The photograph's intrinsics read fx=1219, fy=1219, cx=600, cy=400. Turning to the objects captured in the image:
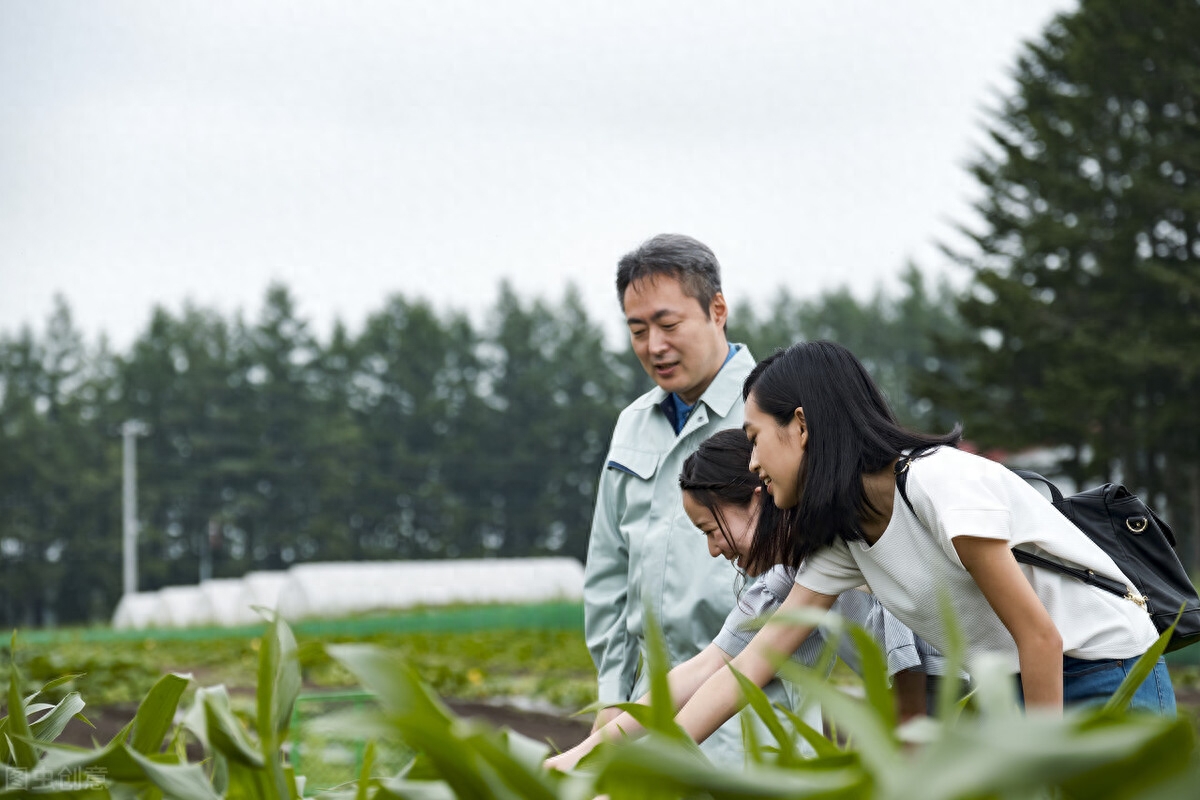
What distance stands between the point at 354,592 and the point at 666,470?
2042cm

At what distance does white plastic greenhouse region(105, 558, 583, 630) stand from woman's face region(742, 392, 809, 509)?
20113mm

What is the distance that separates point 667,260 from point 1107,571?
1199mm

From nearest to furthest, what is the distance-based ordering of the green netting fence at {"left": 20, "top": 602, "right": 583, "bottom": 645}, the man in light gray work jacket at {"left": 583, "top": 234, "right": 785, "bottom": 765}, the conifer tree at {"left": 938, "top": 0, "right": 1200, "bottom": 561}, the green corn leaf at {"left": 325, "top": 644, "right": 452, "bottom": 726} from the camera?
the green corn leaf at {"left": 325, "top": 644, "right": 452, "bottom": 726}, the man in light gray work jacket at {"left": 583, "top": 234, "right": 785, "bottom": 765}, the green netting fence at {"left": 20, "top": 602, "right": 583, "bottom": 645}, the conifer tree at {"left": 938, "top": 0, "right": 1200, "bottom": 561}

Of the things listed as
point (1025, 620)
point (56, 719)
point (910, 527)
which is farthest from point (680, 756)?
point (910, 527)

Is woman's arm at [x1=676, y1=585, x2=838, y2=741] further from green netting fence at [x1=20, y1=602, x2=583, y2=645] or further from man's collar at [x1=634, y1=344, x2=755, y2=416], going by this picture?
green netting fence at [x1=20, y1=602, x2=583, y2=645]

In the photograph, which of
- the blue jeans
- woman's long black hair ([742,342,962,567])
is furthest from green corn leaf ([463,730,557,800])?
the blue jeans

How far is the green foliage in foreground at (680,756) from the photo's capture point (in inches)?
18.8

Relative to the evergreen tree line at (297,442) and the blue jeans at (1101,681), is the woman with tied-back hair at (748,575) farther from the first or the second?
the evergreen tree line at (297,442)

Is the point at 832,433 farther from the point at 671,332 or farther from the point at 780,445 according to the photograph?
the point at 671,332

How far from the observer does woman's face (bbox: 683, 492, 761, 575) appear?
2221 millimetres

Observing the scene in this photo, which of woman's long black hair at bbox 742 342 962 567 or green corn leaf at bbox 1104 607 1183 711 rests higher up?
woman's long black hair at bbox 742 342 962 567

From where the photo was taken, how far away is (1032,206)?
77.3 feet

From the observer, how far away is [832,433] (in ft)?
5.57

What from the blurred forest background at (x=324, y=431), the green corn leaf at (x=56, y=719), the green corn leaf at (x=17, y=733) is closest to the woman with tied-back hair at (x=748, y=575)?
the green corn leaf at (x=56, y=719)
